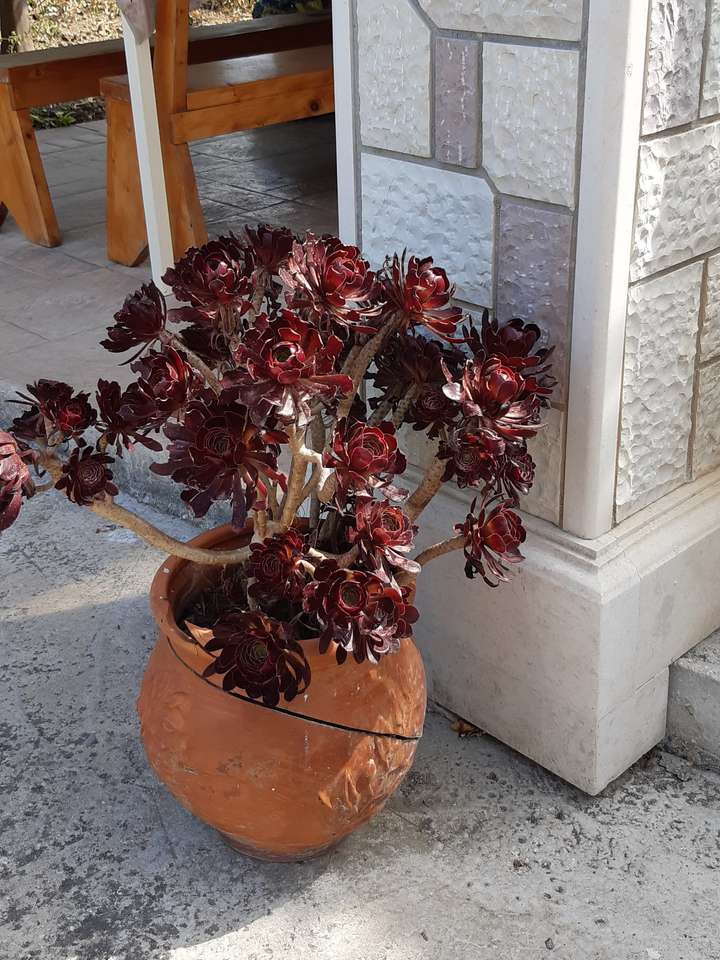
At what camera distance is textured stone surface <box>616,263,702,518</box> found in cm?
168

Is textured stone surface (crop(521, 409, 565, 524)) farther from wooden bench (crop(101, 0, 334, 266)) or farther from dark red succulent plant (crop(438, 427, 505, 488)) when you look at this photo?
wooden bench (crop(101, 0, 334, 266))

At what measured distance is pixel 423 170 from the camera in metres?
1.76

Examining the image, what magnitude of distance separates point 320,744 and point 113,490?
1.55 feet

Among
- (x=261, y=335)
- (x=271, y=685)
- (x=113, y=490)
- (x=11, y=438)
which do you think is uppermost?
(x=261, y=335)

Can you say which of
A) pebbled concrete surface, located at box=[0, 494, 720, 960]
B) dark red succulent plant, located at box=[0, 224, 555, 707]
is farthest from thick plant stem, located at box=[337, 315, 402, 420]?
pebbled concrete surface, located at box=[0, 494, 720, 960]

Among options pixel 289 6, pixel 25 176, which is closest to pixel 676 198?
pixel 25 176

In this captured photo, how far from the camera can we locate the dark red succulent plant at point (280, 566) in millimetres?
1441

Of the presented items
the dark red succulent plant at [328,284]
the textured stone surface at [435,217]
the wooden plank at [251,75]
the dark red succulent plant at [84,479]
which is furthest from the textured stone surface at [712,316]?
the wooden plank at [251,75]

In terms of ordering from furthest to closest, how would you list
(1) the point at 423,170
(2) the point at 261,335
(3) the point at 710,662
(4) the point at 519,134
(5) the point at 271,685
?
(3) the point at 710,662
(1) the point at 423,170
(4) the point at 519,134
(5) the point at 271,685
(2) the point at 261,335

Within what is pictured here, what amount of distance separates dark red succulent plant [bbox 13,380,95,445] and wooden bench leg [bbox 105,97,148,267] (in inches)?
98.1

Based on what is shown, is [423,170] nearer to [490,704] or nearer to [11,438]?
[11,438]

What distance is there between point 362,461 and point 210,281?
0.34m

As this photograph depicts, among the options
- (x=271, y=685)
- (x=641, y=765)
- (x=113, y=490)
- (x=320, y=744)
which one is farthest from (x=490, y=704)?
(x=113, y=490)

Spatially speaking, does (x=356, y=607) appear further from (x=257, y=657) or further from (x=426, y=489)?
(x=426, y=489)
